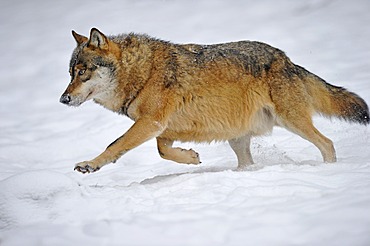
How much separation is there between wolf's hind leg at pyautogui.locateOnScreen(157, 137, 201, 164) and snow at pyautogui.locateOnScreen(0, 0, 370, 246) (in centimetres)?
26

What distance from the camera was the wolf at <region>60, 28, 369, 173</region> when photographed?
560 centimetres

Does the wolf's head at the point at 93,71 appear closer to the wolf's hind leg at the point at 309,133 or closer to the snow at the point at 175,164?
the snow at the point at 175,164

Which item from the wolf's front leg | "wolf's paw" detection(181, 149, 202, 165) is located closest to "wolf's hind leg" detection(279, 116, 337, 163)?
"wolf's paw" detection(181, 149, 202, 165)

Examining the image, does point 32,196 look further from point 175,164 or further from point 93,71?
point 175,164

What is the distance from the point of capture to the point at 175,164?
731 cm

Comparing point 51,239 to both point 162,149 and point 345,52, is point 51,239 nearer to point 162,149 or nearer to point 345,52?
point 162,149

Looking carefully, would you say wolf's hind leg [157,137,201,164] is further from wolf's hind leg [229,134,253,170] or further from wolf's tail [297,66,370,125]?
wolf's tail [297,66,370,125]

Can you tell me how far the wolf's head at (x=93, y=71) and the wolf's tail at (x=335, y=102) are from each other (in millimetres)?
2475

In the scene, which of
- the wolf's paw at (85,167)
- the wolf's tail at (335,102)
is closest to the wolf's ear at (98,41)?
the wolf's paw at (85,167)

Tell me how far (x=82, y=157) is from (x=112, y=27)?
8984mm

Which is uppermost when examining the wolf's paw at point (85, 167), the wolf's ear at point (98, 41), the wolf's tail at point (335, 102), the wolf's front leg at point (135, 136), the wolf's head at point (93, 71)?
the wolf's ear at point (98, 41)

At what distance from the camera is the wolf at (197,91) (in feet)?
18.4

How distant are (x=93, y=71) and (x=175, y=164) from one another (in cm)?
228

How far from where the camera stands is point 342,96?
6.21m
